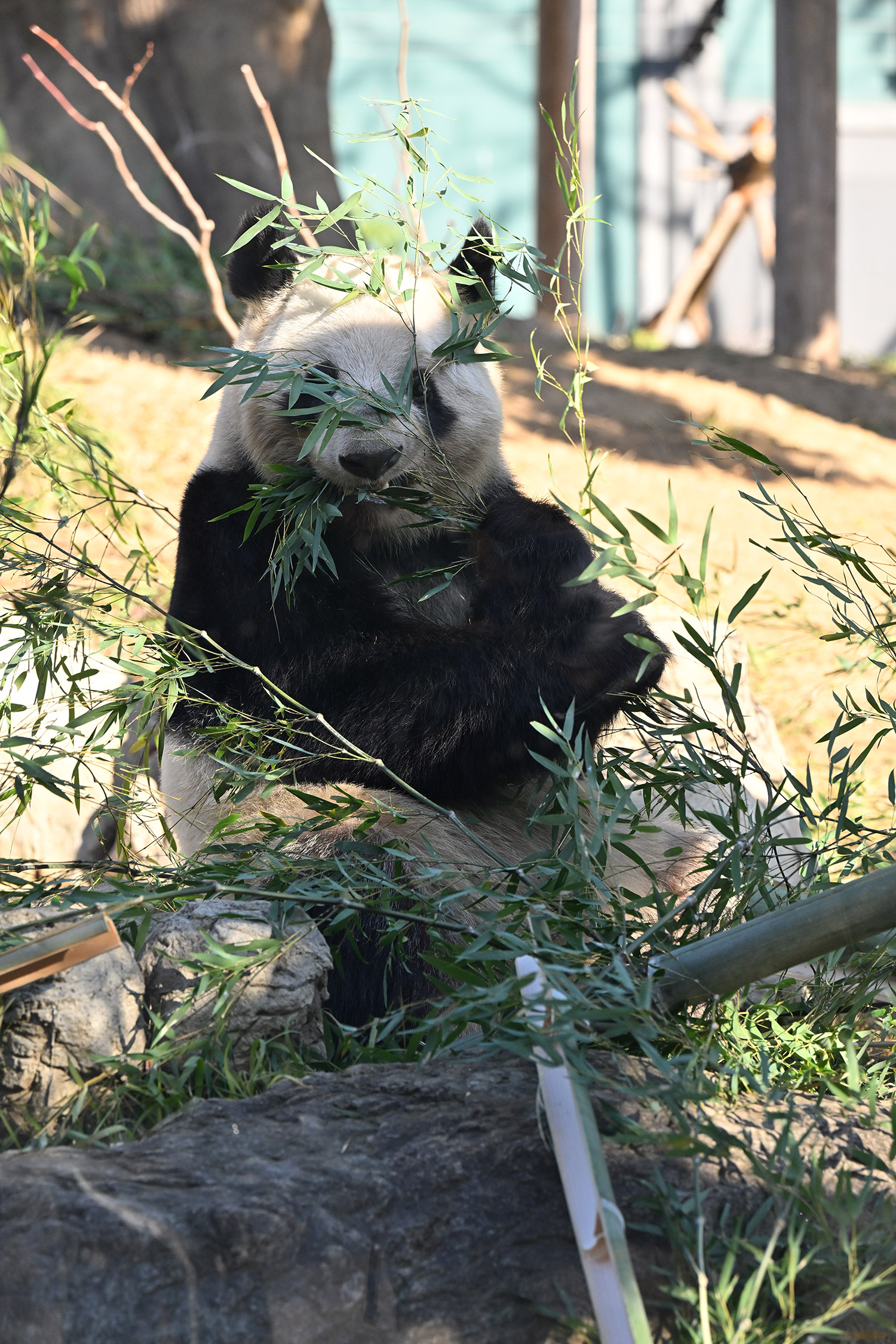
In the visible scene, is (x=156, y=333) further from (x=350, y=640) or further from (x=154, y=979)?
(x=154, y=979)

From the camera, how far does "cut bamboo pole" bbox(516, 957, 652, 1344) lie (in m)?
1.28

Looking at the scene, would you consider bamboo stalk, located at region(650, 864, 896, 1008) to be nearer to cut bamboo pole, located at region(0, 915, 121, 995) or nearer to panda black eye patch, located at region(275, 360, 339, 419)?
cut bamboo pole, located at region(0, 915, 121, 995)

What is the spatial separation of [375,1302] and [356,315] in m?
2.00

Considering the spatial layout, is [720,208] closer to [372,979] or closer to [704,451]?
[704,451]

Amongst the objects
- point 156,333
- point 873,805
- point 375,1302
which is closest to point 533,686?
point 375,1302

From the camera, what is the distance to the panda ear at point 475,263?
8.63 ft

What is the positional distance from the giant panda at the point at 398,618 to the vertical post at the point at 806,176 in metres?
6.19

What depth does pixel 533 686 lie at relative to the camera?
2.43 m

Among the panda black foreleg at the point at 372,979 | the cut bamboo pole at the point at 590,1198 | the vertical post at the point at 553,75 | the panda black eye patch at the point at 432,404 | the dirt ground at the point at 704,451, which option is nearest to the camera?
the cut bamboo pole at the point at 590,1198

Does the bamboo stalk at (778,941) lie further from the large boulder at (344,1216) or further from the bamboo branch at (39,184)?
the bamboo branch at (39,184)

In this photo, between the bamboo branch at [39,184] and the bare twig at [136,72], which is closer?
the bare twig at [136,72]

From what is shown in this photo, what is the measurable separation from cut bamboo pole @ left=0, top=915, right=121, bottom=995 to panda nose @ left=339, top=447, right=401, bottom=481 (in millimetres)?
1062

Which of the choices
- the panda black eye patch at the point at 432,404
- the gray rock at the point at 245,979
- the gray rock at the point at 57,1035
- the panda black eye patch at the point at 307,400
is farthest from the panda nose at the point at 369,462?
the gray rock at the point at 57,1035

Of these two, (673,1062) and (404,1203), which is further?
(673,1062)
